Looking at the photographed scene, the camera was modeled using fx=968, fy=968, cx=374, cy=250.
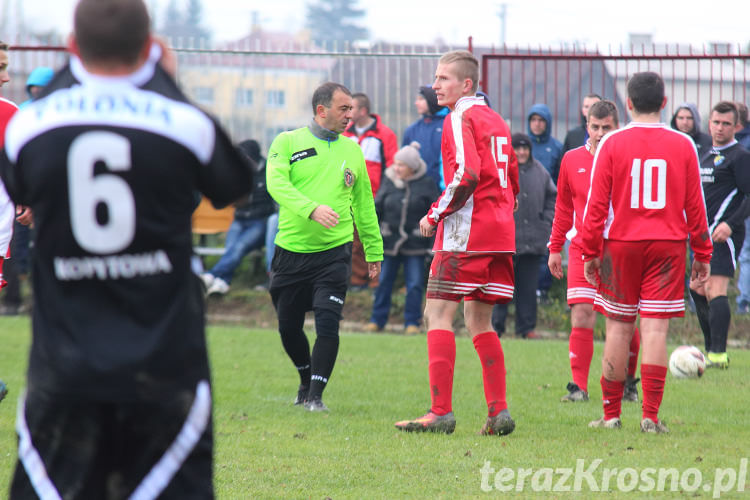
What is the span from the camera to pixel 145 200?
2.71 meters

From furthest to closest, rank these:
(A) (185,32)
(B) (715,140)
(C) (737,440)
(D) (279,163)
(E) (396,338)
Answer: (A) (185,32) < (E) (396,338) < (B) (715,140) < (D) (279,163) < (C) (737,440)

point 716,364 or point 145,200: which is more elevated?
point 145,200

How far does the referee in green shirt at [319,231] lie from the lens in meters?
7.04

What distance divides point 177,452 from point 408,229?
362 inches

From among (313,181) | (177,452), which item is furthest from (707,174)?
(177,452)

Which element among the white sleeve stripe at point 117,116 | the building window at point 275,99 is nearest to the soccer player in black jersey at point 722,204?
the white sleeve stripe at point 117,116

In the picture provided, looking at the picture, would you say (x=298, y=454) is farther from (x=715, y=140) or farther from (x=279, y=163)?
(x=715, y=140)

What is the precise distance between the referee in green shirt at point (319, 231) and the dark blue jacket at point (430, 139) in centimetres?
512

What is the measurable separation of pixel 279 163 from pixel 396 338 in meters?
4.47

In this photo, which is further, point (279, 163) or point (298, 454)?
point (279, 163)

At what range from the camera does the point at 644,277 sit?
6004 millimetres

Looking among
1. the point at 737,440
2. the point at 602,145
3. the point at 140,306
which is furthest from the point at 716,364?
the point at 140,306

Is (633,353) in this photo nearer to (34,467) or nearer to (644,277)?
(644,277)

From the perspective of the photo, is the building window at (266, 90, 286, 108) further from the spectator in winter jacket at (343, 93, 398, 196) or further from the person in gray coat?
the person in gray coat
